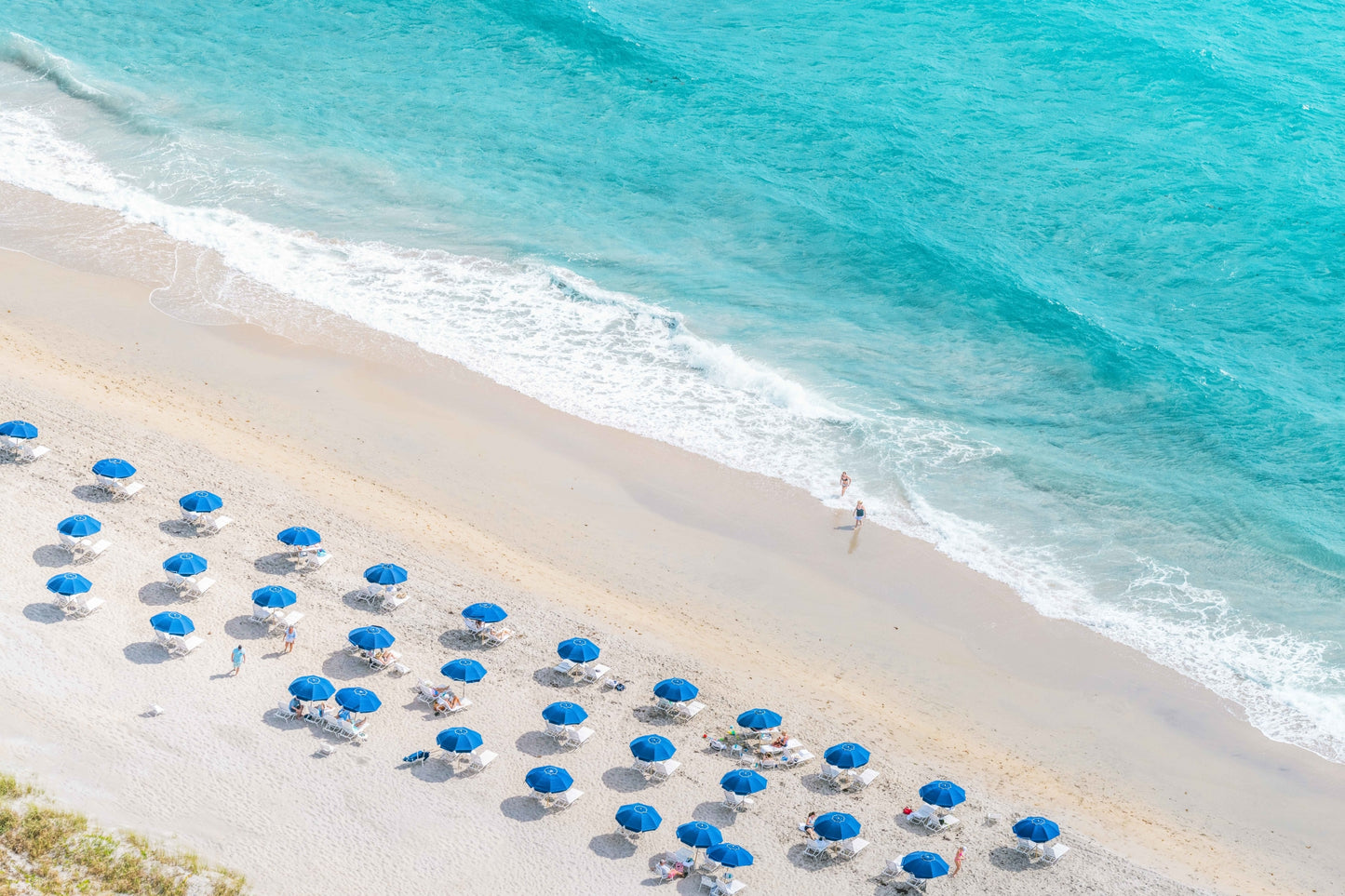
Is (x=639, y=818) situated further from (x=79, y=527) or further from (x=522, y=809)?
(x=79, y=527)

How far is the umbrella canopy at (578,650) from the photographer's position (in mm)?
25953

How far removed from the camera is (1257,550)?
32.8 metres

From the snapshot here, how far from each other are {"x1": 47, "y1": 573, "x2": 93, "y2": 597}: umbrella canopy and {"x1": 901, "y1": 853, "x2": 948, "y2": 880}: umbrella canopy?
18.8 metres

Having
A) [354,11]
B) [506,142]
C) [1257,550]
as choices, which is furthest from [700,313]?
[354,11]

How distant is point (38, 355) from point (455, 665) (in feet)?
62.5

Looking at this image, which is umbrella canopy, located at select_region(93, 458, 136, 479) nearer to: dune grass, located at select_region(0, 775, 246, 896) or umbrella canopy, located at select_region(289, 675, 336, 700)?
umbrella canopy, located at select_region(289, 675, 336, 700)

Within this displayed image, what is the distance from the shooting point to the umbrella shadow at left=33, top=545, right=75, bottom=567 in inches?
1064

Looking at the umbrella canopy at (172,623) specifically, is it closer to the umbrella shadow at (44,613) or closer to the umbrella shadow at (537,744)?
the umbrella shadow at (44,613)

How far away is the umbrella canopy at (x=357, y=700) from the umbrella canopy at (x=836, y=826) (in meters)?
9.53

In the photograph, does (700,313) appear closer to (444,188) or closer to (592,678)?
(444,188)

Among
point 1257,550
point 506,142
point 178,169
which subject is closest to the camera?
point 1257,550

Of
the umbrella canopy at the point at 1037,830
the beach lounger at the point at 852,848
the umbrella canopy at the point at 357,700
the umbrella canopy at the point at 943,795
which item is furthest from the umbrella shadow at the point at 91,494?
the umbrella canopy at the point at 1037,830

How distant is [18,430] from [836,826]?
22.9 metres

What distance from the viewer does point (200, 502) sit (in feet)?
92.8
